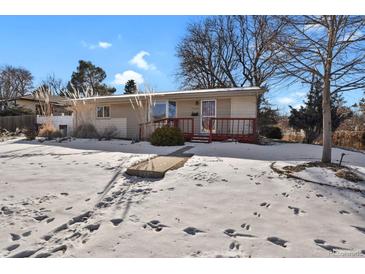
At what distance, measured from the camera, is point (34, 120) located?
18188 mm

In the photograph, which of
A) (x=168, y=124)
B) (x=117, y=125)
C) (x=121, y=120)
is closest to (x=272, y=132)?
(x=168, y=124)

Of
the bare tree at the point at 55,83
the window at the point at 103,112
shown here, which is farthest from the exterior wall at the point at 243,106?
the bare tree at the point at 55,83

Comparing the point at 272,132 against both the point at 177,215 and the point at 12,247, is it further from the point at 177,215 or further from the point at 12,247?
the point at 12,247

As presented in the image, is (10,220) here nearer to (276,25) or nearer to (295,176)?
(295,176)

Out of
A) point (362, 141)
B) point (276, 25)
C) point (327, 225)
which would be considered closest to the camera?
point (327, 225)

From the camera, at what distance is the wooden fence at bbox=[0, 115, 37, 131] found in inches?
718

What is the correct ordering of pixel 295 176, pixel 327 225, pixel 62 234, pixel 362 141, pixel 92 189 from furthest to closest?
1. pixel 362 141
2. pixel 295 176
3. pixel 92 189
4. pixel 327 225
5. pixel 62 234

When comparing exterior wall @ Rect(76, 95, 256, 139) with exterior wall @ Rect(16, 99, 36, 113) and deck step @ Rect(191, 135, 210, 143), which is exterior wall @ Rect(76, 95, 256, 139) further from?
exterior wall @ Rect(16, 99, 36, 113)

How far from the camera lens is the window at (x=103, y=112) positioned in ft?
51.1

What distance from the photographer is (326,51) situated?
19.4 ft

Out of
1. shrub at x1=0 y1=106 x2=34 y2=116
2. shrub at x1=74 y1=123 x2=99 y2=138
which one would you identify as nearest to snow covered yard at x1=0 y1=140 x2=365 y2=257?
shrub at x1=74 y1=123 x2=99 y2=138
